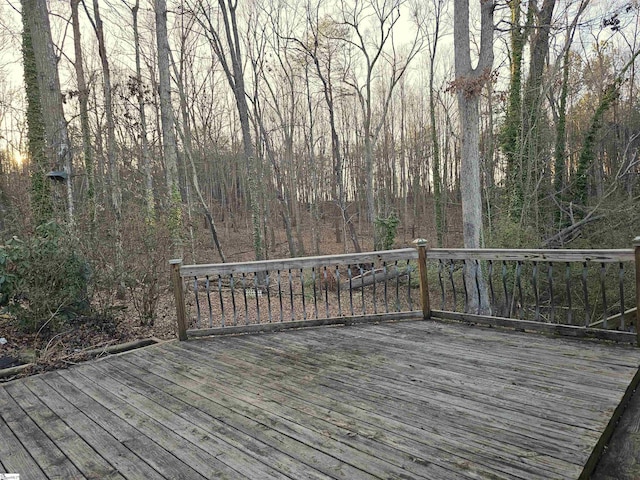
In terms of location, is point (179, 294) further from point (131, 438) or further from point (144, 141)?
point (144, 141)

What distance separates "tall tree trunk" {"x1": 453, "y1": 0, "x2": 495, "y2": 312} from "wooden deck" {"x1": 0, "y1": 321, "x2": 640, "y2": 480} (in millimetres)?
3610

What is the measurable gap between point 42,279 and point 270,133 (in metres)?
14.5

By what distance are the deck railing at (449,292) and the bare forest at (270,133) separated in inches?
34.8

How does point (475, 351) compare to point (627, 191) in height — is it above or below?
below

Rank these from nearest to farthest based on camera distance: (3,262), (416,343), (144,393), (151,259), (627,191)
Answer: (144,393) < (416,343) < (3,262) < (151,259) < (627,191)

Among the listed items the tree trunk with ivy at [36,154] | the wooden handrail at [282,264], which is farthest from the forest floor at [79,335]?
the tree trunk with ivy at [36,154]

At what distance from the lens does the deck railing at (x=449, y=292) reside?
3.84 m

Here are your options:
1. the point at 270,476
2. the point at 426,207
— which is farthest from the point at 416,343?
the point at 426,207

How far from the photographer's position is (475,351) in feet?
11.7

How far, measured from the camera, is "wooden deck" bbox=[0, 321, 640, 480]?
207 centimetres

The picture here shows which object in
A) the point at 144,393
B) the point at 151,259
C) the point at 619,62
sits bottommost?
the point at 144,393

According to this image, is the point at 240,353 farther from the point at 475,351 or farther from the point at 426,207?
the point at 426,207

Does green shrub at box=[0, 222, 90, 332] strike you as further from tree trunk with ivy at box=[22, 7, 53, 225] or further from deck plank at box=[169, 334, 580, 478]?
deck plank at box=[169, 334, 580, 478]

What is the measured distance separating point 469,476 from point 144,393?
240 cm
